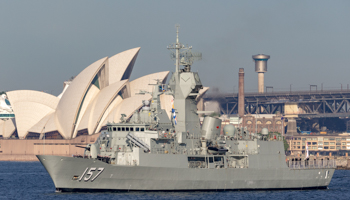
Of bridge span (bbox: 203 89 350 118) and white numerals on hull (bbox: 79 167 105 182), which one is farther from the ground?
bridge span (bbox: 203 89 350 118)

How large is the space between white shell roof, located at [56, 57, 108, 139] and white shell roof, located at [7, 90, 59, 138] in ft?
23.3

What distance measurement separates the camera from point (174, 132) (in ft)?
143

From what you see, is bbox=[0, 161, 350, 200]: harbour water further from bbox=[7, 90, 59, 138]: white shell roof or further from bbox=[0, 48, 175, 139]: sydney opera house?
bbox=[7, 90, 59, 138]: white shell roof

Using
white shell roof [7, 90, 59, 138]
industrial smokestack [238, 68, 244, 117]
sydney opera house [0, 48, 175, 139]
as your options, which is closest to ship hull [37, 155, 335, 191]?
sydney opera house [0, 48, 175, 139]

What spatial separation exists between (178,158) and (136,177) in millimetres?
3453

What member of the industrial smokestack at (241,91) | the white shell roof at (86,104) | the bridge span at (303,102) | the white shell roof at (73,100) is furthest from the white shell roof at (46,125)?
the bridge span at (303,102)

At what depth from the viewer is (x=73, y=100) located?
108m

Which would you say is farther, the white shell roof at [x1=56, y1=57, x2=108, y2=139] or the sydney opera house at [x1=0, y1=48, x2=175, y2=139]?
the sydney opera house at [x1=0, y1=48, x2=175, y2=139]

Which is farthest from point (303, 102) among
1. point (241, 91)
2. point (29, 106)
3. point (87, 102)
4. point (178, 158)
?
point (178, 158)

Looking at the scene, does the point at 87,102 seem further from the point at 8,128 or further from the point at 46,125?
the point at 8,128

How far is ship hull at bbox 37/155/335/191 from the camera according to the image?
3894cm

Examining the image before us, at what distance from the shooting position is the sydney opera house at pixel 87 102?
108875 millimetres

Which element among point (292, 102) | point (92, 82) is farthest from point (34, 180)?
point (292, 102)

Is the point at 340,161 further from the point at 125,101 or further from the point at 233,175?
the point at 233,175
